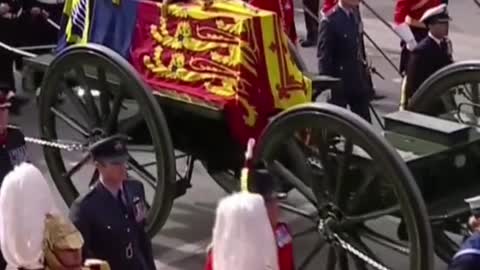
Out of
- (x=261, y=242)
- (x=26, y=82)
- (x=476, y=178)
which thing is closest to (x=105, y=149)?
(x=261, y=242)

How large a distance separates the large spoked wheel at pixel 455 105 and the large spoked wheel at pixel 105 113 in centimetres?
151

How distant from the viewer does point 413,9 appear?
1014 cm

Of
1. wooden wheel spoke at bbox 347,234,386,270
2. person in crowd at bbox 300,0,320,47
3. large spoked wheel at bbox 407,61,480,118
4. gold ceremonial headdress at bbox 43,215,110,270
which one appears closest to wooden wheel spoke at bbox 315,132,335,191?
wooden wheel spoke at bbox 347,234,386,270

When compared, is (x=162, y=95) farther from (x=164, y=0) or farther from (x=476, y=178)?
(x=476, y=178)

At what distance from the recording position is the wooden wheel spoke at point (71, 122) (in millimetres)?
7512

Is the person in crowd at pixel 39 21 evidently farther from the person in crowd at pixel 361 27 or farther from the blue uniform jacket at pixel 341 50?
the blue uniform jacket at pixel 341 50

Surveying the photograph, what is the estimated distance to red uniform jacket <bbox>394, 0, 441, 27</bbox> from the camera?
10078 mm

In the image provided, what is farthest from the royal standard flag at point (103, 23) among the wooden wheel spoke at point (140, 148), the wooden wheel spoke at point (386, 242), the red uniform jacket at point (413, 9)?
the red uniform jacket at point (413, 9)

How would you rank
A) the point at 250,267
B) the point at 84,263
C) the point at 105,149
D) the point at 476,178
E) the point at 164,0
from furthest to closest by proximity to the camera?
the point at 164,0 → the point at 476,178 → the point at 105,149 → the point at 84,263 → the point at 250,267

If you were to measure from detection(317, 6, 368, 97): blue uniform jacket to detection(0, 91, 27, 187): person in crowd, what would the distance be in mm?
2812

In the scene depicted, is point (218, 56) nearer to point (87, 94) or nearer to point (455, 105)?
point (87, 94)

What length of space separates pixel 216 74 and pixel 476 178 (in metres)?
1.52

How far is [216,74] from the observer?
685 centimetres

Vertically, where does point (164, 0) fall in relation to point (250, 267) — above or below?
above
